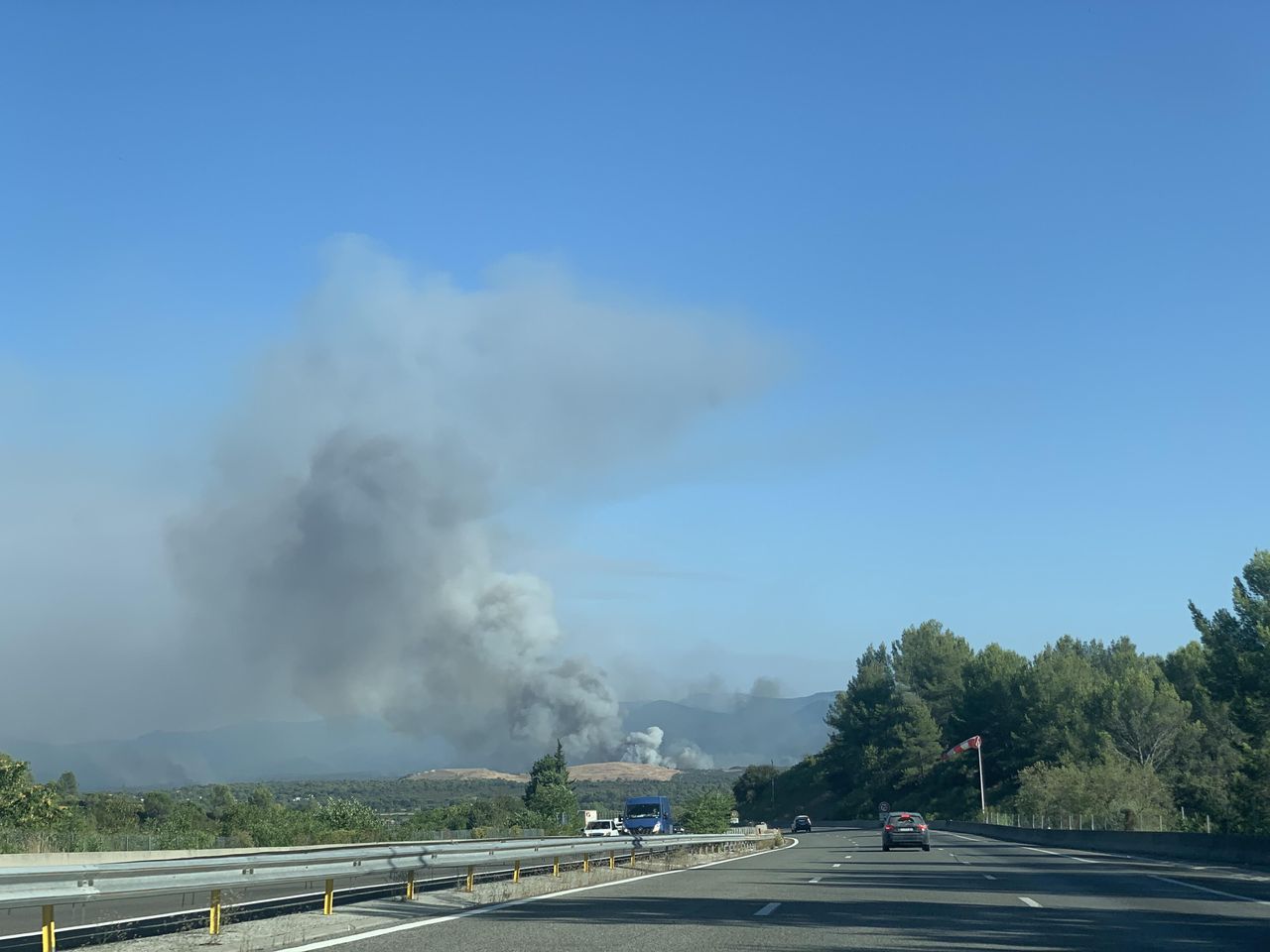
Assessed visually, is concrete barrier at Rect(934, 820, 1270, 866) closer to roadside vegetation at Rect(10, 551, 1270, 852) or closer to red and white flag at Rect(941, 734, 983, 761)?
roadside vegetation at Rect(10, 551, 1270, 852)

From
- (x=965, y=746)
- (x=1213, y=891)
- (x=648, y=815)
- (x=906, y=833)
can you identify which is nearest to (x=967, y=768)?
(x=965, y=746)

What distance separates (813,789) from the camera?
17950cm

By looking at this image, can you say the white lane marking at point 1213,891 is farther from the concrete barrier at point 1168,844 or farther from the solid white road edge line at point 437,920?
the solid white road edge line at point 437,920

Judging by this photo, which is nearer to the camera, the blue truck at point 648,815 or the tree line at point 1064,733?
the blue truck at point 648,815

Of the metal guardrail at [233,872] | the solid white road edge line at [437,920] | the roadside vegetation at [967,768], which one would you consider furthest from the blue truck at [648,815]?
the solid white road edge line at [437,920]

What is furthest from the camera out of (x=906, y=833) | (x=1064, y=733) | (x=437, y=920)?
(x=1064, y=733)

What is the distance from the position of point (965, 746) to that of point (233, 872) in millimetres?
122517

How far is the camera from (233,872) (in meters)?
13.2

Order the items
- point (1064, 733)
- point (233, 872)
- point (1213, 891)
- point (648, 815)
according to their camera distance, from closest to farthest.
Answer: point (233, 872)
point (1213, 891)
point (648, 815)
point (1064, 733)

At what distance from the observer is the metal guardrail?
10.6 metres

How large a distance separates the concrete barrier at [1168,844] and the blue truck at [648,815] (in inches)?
693

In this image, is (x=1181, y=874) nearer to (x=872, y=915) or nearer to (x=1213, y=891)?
(x=1213, y=891)

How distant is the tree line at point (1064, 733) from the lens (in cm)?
7212

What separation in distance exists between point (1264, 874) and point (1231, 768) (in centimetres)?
8359
